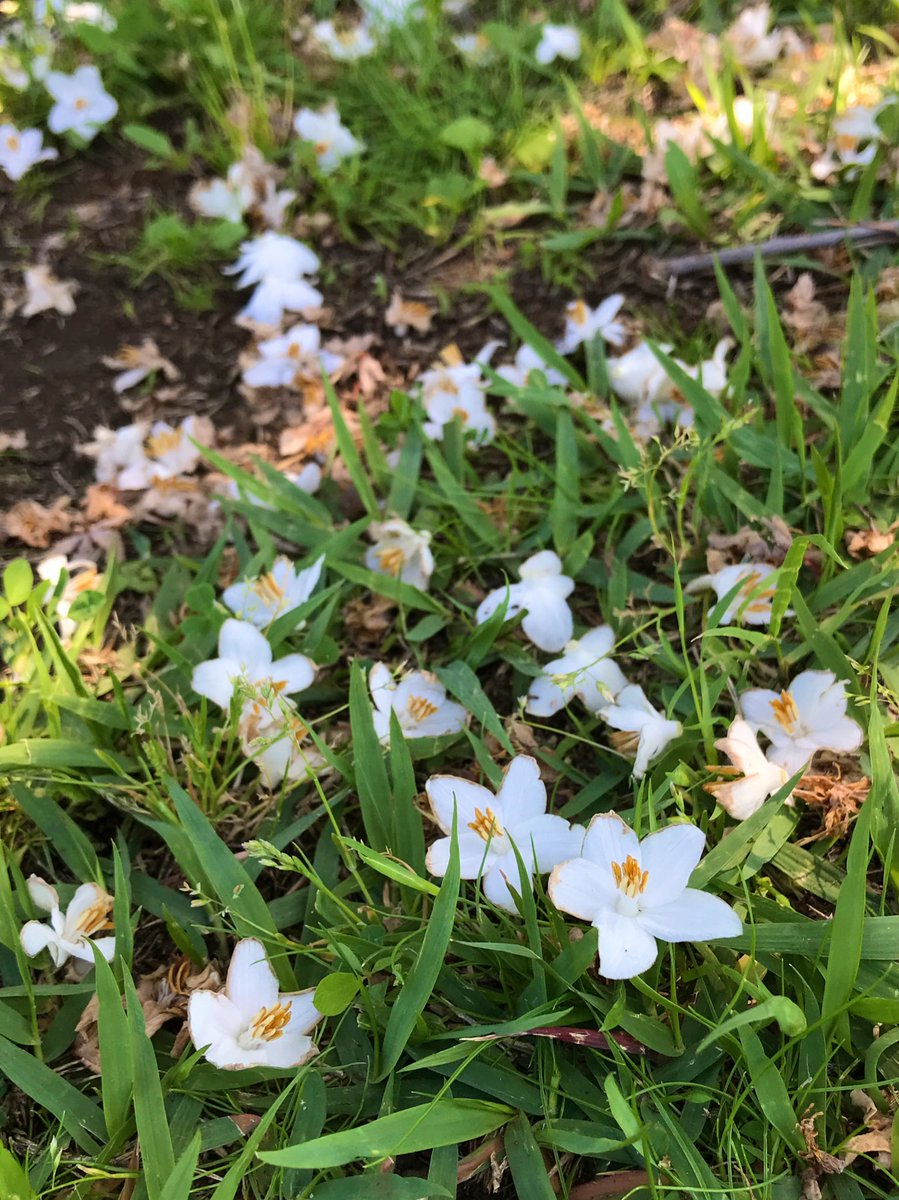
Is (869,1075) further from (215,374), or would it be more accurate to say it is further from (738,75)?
(738,75)

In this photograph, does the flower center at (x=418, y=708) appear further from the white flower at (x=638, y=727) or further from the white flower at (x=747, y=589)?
the white flower at (x=747, y=589)

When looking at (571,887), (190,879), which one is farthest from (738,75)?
(190,879)

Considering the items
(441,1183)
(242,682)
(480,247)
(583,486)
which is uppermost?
(480,247)

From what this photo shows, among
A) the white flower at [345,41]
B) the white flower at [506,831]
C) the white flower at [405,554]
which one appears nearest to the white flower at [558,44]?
the white flower at [345,41]

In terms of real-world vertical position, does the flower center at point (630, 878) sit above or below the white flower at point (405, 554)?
below

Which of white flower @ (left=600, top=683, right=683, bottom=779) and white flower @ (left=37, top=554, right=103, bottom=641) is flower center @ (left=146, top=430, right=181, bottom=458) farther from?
white flower @ (left=600, top=683, right=683, bottom=779)

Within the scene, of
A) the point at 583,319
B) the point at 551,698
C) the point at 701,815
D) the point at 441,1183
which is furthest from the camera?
the point at 583,319

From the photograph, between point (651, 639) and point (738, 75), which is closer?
point (651, 639)

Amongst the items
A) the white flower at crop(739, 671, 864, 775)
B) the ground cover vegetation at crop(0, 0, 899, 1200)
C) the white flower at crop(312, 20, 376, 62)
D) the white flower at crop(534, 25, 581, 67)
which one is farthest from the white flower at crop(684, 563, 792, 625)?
the white flower at crop(312, 20, 376, 62)
